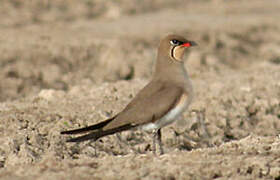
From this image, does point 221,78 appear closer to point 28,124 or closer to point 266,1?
point 28,124

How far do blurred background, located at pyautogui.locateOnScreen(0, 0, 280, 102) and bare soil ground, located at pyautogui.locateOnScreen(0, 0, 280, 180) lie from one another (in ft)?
0.09

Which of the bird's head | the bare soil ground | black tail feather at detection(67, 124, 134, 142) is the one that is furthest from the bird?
the bare soil ground

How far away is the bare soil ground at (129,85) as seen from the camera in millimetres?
4527

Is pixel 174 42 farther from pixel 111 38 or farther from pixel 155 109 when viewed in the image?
pixel 111 38

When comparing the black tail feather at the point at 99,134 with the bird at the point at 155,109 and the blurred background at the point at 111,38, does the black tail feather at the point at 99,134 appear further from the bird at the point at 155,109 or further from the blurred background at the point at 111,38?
the blurred background at the point at 111,38

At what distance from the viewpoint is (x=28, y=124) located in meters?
6.46

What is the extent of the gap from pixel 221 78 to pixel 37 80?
339 centimetres

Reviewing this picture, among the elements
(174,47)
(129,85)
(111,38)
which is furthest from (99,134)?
(111,38)

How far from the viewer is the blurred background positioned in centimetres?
1102

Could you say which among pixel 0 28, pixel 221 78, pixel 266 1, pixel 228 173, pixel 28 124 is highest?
pixel 266 1

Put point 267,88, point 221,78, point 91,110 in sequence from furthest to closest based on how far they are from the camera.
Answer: point 221,78
point 267,88
point 91,110

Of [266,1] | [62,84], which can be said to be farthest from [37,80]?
[266,1]

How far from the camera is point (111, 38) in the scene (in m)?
12.5

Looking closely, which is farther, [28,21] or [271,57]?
[28,21]
